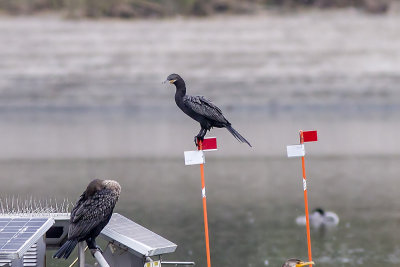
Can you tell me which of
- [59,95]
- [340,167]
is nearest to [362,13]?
[59,95]

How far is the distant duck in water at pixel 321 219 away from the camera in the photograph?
1902 cm

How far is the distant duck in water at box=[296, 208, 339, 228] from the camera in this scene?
19.0m

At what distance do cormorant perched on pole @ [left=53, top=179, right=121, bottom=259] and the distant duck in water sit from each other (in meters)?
8.03

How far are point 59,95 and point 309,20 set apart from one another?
10.0 m

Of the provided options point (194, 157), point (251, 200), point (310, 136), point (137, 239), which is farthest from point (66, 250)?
point (251, 200)

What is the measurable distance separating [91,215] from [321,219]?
8505 millimetres

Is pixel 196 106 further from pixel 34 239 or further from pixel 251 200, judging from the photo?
pixel 251 200

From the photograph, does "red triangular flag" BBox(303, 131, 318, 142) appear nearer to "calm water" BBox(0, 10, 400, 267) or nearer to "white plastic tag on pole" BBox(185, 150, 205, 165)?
"white plastic tag on pole" BBox(185, 150, 205, 165)

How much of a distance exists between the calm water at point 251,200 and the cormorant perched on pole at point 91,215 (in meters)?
4.24

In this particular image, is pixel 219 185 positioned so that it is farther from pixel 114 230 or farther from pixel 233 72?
pixel 233 72

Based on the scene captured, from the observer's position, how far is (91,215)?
443 inches

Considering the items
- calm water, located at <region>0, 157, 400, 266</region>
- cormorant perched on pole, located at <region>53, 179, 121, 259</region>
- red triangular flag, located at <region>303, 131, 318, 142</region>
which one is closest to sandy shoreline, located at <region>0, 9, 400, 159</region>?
calm water, located at <region>0, 157, 400, 266</region>

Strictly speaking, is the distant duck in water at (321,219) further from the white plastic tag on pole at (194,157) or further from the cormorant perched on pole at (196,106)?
the white plastic tag on pole at (194,157)

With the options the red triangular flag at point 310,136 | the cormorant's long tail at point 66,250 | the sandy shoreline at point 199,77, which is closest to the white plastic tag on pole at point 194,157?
the red triangular flag at point 310,136
